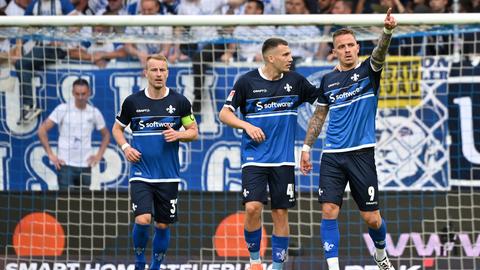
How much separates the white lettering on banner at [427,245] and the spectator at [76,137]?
342 centimetres

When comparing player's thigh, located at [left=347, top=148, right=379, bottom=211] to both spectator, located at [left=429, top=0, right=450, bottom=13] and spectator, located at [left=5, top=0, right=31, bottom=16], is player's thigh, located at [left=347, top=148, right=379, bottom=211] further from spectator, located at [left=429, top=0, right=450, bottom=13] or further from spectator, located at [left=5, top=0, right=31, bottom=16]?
spectator, located at [left=5, top=0, right=31, bottom=16]

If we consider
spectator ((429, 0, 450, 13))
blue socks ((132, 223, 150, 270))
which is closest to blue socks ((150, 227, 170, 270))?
blue socks ((132, 223, 150, 270))

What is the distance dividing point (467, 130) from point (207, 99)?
3107 mm

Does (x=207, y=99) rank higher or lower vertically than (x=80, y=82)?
lower

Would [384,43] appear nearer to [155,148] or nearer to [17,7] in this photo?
[155,148]

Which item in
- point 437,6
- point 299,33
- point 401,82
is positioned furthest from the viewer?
point 437,6

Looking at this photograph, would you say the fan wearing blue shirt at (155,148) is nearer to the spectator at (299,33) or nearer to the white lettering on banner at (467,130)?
the spectator at (299,33)

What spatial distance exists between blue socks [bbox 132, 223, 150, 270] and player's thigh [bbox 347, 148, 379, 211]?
211 cm

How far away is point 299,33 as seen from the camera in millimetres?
13258

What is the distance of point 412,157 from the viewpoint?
13.1m

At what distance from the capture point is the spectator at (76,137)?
43.9 ft

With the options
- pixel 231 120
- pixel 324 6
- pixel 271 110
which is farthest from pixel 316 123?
pixel 324 6

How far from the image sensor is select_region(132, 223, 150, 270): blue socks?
1079cm

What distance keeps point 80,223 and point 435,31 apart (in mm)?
4825
